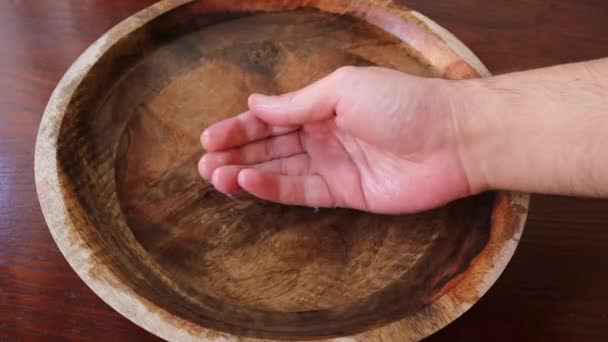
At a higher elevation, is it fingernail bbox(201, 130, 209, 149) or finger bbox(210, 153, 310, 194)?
fingernail bbox(201, 130, 209, 149)

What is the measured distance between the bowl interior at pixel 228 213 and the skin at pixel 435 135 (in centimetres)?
3

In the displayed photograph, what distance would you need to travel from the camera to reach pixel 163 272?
0.57 m

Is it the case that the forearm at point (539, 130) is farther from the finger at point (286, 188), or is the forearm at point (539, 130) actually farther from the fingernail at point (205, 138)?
the fingernail at point (205, 138)

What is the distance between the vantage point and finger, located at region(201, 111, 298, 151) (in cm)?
66

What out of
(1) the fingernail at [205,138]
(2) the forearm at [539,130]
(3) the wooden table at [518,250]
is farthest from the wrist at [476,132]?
(1) the fingernail at [205,138]

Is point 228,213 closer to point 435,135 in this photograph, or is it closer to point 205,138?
point 205,138

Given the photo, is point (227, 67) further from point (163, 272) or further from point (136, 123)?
point (163, 272)

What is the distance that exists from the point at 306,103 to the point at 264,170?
12 cm

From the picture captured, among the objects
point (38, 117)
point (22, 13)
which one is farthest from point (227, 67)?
point (22, 13)

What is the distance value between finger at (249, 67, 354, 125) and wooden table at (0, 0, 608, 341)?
0.32m

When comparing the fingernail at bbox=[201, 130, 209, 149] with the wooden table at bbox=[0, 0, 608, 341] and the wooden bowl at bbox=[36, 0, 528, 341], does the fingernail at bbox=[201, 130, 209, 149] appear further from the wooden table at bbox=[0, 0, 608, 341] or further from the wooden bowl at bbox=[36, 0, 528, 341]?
the wooden table at bbox=[0, 0, 608, 341]

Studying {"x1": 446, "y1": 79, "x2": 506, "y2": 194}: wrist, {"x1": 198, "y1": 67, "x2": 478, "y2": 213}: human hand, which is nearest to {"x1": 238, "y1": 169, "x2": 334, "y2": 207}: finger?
{"x1": 198, "y1": 67, "x2": 478, "y2": 213}: human hand

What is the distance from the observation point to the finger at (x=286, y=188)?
63 centimetres

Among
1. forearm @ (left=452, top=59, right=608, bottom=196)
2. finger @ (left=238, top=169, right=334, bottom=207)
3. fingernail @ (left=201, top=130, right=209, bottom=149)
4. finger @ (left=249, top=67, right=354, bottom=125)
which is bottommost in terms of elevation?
forearm @ (left=452, top=59, right=608, bottom=196)
